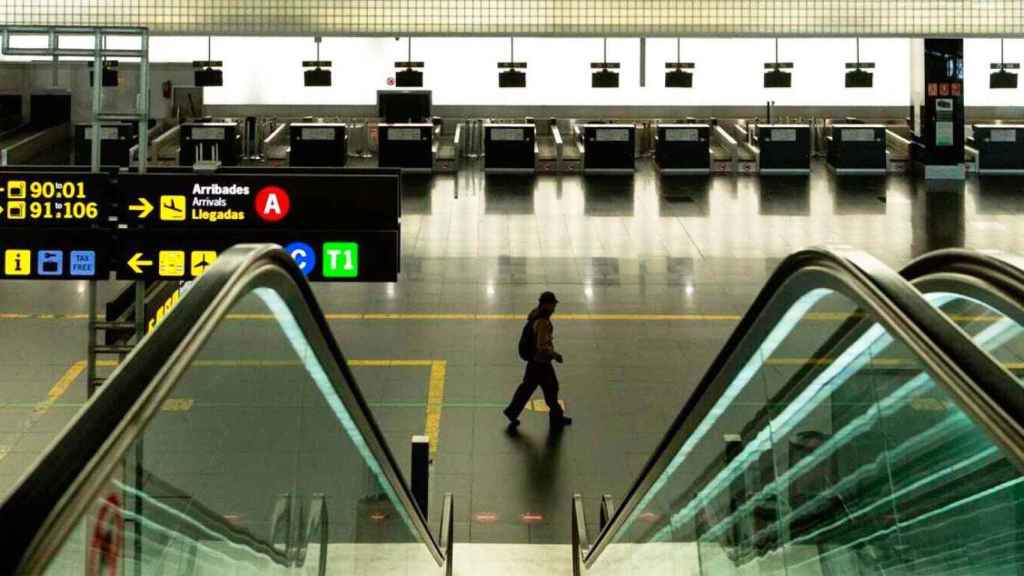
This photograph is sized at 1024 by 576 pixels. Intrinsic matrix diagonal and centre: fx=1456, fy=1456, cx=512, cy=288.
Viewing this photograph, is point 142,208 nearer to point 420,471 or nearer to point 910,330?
point 420,471

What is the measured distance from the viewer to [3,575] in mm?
2043

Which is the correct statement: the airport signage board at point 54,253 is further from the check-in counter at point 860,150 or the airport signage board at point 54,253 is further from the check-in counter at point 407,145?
the check-in counter at point 860,150

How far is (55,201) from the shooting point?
997cm

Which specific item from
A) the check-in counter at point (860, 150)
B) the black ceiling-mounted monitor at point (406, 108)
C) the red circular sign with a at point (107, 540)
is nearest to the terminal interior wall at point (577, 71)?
the black ceiling-mounted monitor at point (406, 108)

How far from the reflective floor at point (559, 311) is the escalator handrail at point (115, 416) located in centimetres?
354

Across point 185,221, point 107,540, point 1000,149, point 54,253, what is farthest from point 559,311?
point 1000,149

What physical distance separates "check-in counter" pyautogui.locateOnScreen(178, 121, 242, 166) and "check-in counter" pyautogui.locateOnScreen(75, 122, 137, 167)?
1139 mm

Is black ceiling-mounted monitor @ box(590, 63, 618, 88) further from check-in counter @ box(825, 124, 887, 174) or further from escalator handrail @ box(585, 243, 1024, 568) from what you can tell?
escalator handrail @ box(585, 243, 1024, 568)

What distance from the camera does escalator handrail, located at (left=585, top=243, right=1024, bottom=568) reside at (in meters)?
2.97

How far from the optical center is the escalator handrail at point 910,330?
2973 mm

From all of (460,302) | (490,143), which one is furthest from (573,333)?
(490,143)

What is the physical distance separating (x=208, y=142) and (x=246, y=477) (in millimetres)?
27965

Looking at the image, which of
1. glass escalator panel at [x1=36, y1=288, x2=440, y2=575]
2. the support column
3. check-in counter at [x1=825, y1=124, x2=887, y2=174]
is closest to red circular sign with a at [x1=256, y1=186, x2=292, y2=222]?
glass escalator panel at [x1=36, y1=288, x2=440, y2=575]

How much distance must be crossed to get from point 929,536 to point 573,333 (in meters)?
12.1
